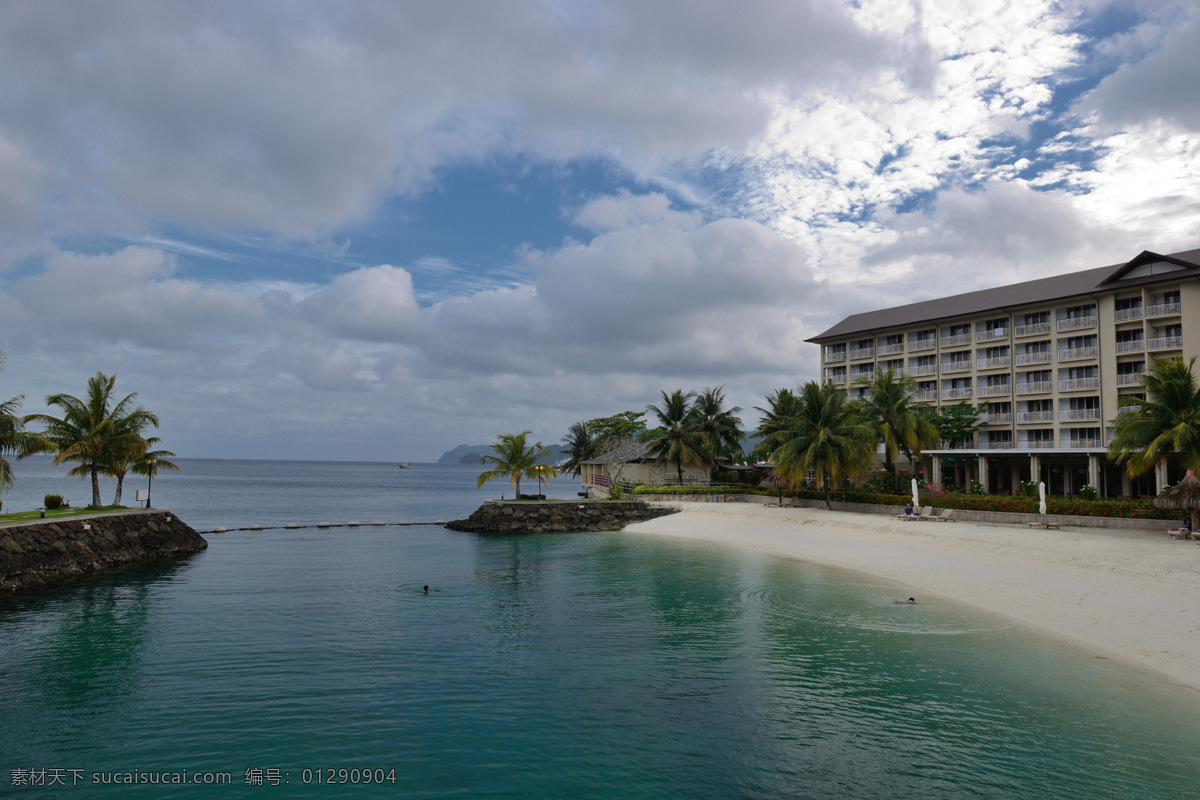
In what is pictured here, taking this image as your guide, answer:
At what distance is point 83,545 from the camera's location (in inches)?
1184

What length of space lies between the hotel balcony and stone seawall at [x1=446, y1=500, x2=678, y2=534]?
119ft

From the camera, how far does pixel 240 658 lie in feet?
54.0

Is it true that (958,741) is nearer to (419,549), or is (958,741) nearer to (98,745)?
(98,745)

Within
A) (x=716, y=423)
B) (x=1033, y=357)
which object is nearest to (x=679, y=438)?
(x=716, y=423)

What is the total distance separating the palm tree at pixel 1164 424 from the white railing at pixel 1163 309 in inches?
905

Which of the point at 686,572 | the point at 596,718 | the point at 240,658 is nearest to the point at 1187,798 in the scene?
the point at 596,718

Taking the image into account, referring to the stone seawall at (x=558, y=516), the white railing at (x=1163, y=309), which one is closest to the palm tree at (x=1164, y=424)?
the white railing at (x=1163, y=309)

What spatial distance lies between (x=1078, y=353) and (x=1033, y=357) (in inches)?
138

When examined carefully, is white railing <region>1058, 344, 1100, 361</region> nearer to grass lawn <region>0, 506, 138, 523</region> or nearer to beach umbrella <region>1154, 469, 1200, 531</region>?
Answer: beach umbrella <region>1154, 469, 1200, 531</region>

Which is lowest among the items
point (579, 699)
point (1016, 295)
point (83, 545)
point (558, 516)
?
point (558, 516)

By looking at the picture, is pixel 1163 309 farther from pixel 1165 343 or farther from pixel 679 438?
pixel 679 438

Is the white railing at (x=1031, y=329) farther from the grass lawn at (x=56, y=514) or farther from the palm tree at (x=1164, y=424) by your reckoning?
the grass lawn at (x=56, y=514)

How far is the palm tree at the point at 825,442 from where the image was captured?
44094mm

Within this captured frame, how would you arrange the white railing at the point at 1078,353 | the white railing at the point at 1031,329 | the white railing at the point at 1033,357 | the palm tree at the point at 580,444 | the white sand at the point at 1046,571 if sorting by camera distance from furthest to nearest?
the palm tree at the point at 580,444 → the white railing at the point at 1031,329 → the white railing at the point at 1033,357 → the white railing at the point at 1078,353 → the white sand at the point at 1046,571
